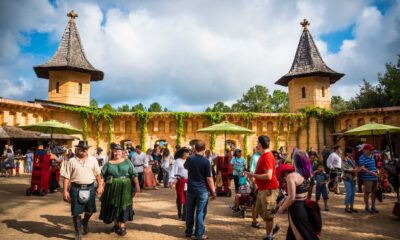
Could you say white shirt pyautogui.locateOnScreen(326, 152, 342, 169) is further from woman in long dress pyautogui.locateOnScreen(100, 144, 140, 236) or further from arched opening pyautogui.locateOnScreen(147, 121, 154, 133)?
arched opening pyautogui.locateOnScreen(147, 121, 154, 133)

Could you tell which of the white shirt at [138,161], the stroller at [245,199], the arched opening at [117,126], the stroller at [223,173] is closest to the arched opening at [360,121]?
the stroller at [223,173]

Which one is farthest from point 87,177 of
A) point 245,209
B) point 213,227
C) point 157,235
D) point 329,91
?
point 329,91

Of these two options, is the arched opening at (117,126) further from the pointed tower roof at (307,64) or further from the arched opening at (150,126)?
the pointed tower roof at (307,64)

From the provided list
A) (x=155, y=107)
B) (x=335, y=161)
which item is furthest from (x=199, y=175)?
(x=155, y=107)

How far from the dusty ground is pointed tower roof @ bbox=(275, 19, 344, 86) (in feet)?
55.0

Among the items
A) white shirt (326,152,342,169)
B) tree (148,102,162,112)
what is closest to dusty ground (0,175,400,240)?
white shirt (326,152,342,169)

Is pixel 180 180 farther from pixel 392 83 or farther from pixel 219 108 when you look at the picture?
pixel 219 108

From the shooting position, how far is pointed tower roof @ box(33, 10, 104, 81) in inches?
937

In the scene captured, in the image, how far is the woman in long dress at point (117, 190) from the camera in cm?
577

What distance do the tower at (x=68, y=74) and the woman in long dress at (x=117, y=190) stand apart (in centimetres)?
2010

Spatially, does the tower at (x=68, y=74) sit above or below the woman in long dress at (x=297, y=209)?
above

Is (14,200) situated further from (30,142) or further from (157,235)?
(30,142)

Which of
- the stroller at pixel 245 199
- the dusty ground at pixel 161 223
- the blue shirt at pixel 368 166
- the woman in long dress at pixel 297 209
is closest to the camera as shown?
the woman in long dress at pixel 297 209

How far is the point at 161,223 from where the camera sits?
23.4 ft
